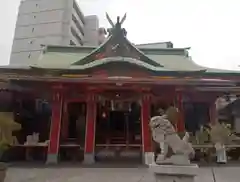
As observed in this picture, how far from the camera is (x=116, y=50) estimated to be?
53.2 feet

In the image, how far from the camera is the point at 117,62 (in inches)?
593

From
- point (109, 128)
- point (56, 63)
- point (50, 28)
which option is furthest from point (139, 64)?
point (50, 28)

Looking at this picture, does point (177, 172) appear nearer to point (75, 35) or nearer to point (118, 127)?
point (118, 127)

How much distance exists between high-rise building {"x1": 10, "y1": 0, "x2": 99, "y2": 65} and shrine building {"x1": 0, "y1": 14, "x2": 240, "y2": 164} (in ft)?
107

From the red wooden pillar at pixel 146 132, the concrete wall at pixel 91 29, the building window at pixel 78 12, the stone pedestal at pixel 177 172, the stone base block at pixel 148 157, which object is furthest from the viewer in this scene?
the concrete wall at pixel 91 29

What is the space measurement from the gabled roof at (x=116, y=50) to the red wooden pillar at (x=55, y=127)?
10.1 ft

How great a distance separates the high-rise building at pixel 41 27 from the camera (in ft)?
162

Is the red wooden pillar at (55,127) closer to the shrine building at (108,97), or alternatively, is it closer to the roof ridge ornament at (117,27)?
the shrine building at (108,97)

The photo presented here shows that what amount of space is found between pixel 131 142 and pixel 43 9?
43.5m

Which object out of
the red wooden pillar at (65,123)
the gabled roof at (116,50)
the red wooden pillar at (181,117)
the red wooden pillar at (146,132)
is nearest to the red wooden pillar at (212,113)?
the red wooden pillar at (181,117)

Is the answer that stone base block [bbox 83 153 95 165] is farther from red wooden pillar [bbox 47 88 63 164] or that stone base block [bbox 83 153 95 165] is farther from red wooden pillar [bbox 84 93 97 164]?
red wooden pillar [bbox 47 88 63 164]

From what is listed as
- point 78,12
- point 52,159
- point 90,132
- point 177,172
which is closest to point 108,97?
point 90,132

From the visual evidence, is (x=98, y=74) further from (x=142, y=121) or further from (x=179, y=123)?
(x=179, y=123)

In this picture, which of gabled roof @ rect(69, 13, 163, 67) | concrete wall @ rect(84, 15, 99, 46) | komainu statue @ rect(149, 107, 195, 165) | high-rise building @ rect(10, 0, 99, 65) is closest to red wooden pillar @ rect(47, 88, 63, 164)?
gabled roof @ rect(69, 13, 163, 67)
